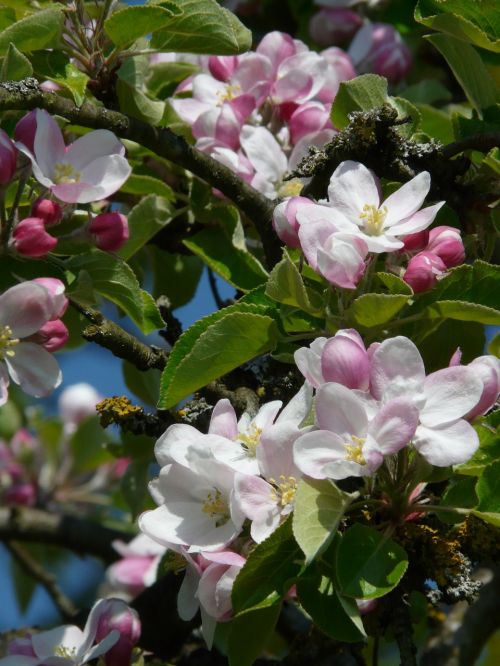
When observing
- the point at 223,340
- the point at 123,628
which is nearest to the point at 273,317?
the point at 223,340

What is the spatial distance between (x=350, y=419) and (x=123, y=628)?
2.10 ft

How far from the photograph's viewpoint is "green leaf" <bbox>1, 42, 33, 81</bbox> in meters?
1.70

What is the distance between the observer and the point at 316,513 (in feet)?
4.27

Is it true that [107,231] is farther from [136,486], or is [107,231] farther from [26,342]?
[136,486]

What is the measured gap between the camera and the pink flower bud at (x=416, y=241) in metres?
1.57

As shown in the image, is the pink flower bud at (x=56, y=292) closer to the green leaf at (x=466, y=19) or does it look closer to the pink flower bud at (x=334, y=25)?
the green leaf at (x=466, y=19)

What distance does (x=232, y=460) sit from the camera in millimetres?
1445

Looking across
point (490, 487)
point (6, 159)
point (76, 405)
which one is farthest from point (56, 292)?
point (76, 405)

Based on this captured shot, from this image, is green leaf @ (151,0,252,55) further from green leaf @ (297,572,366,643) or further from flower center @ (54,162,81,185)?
green leaf @ (297,572,366,643)

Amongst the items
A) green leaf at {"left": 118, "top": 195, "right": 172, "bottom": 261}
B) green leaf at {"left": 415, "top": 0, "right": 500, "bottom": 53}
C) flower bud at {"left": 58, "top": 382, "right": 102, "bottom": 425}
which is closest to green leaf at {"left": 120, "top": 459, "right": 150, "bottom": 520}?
green leaf at {"left": 118, "top": 195, "right": 172, "bottom": 261}

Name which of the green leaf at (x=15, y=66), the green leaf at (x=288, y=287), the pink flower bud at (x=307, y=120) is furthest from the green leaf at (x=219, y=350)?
the pink flower bud at (x=307, y=120)

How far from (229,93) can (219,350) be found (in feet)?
2.92

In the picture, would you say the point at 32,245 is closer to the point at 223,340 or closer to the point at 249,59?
the point at 223,340

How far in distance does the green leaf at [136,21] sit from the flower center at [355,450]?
811 mm
